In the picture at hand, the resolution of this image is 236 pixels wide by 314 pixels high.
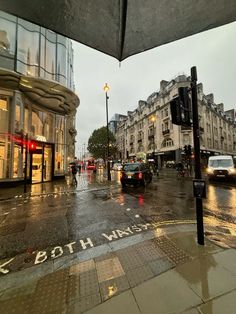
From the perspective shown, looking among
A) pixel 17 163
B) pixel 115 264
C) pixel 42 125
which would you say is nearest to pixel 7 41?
pixel 42 125

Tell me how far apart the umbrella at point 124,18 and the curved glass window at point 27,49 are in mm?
13071

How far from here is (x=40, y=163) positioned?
56.9 feet

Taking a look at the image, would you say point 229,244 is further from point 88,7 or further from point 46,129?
point 46,129

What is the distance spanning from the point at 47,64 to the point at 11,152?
860cm

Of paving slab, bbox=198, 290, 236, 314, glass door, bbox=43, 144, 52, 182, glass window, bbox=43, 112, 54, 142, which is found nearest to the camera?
paving slab, bbox=198, 290, 236, 314

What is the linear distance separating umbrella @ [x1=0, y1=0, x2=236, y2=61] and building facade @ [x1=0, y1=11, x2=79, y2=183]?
427 inches

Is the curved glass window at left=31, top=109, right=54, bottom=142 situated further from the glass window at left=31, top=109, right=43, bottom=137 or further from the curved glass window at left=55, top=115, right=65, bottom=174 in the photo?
the curved glass window at left=55, top=115, right=65, bottom=174

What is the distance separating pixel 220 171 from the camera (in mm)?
16000

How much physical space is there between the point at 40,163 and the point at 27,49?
9.97m

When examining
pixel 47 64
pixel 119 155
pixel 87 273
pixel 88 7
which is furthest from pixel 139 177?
pixel 119 155

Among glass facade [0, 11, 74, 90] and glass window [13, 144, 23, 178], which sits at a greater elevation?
glass facade [0, 11, 74, 90]

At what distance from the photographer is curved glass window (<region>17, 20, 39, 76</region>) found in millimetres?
13472

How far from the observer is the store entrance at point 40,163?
55.3ft

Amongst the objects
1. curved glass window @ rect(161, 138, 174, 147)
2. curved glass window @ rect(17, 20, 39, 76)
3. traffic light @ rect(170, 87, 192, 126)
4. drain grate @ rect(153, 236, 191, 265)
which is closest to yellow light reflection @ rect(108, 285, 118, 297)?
drain grate @ rect(153, 236, 191, 265)
